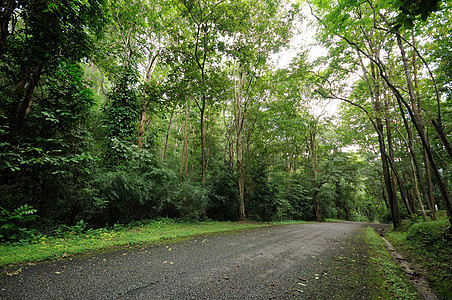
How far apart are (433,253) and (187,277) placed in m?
5.83

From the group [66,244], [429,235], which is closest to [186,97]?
[66,244]

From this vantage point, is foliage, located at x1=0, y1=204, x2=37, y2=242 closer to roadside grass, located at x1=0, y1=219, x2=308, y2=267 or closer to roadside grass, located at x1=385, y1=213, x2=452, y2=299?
roadside grass, located at x1=0, y1=219, x2=308, y2=267

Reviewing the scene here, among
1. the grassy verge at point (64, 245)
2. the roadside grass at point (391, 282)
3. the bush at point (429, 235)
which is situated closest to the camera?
the roadside grass at point (391, 282)

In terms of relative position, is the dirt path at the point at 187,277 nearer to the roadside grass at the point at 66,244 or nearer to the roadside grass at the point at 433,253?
the roadside grass at the point at 66,244

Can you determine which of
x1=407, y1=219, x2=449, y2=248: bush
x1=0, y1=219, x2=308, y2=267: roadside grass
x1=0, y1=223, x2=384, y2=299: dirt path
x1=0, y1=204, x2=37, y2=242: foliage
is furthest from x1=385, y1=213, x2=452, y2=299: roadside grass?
x1=0, y1=204, x2=37, y2=242: foliage

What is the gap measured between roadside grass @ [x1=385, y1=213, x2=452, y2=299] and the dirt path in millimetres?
994

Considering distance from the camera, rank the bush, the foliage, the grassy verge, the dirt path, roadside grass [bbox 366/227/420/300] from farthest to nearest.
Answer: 1. the bush
2. the foliage
3. the grassy verge
4. roadside grass [bbox 366/227/420/300]
5. the dirt path

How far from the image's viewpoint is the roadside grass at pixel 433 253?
292 centimetres

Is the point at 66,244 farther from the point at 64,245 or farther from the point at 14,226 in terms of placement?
the point at 14,226

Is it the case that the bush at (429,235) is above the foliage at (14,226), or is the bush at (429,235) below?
below

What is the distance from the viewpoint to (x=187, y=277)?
100 inches

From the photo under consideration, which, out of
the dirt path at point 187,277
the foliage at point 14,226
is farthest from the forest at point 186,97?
the dirt path at point 187,277

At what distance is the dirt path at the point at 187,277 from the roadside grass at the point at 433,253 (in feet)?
3.26

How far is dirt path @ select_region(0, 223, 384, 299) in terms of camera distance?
2072 mm
